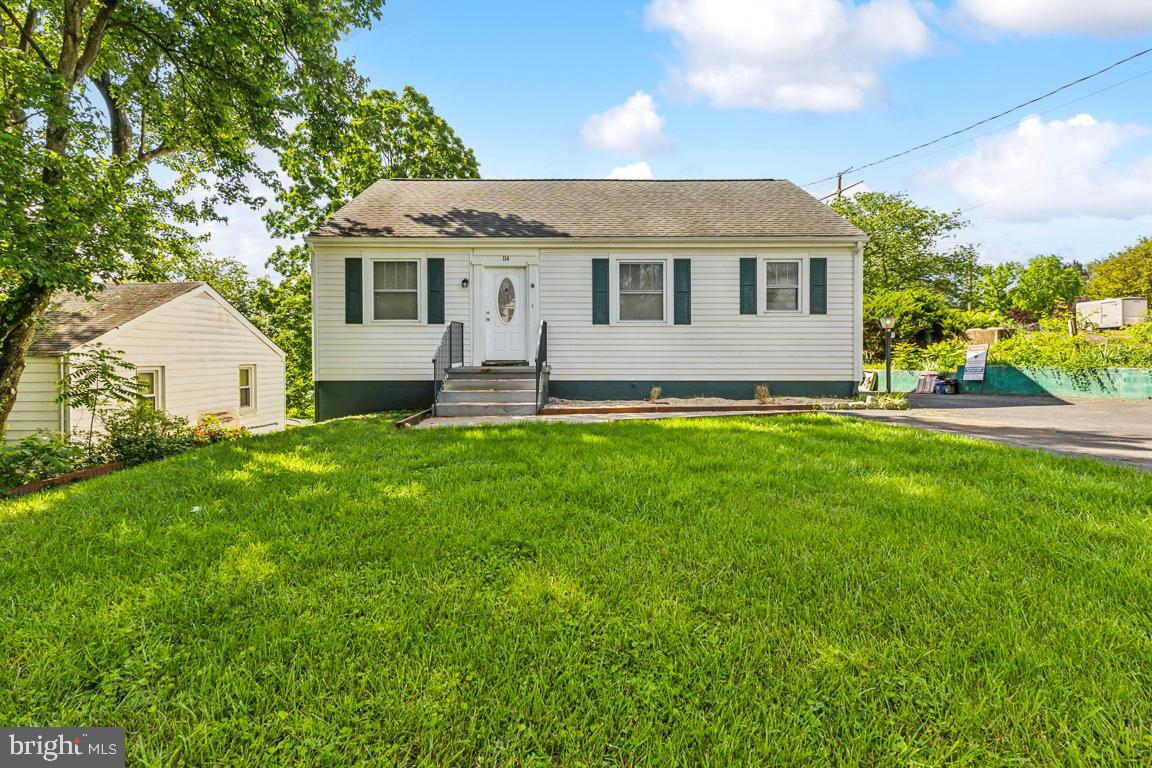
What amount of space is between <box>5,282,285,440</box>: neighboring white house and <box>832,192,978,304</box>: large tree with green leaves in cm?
2744

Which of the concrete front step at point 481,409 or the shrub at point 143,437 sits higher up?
the concrete front step at point 481,409

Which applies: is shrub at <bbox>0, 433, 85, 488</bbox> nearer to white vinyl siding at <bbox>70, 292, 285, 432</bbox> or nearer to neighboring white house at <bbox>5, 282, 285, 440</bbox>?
neighboring white house at <bbox>5, 282, 285, 440</bbox>

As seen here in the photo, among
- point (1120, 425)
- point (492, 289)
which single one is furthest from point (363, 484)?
point (1120, 425)

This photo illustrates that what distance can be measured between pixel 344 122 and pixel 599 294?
5951 mm

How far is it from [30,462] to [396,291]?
576 cm

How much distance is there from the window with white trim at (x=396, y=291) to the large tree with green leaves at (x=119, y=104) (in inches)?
104

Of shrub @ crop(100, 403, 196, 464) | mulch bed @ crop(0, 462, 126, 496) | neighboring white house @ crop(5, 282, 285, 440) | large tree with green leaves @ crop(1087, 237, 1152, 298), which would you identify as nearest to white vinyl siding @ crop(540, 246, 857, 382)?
shrub @ crop(100, 403, 196, 464)

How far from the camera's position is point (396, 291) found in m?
9.85

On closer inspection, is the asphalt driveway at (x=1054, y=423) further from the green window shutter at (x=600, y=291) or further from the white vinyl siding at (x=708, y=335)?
the green window shutter at (x=600, y=291)

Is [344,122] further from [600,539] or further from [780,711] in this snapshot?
[780,711]

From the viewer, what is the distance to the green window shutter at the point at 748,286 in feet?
32.8

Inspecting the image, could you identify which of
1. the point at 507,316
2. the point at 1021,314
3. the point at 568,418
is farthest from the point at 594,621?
the point at 1021,314

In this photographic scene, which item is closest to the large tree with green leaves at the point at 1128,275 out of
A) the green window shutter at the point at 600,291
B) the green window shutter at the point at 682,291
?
the green window shutter at the point at 682,291

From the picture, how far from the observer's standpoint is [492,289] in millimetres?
9992
